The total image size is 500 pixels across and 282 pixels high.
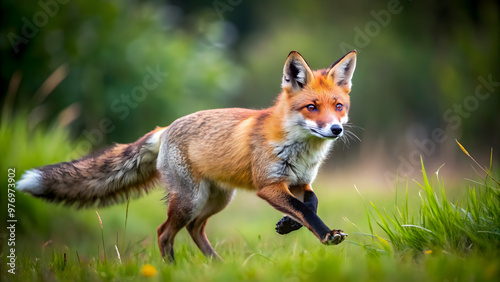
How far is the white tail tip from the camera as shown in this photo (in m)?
5.07

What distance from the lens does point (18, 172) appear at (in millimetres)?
7477

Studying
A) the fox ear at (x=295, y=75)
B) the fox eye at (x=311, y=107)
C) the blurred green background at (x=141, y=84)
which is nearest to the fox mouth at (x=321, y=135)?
the fox eye at (x=311, y=107)

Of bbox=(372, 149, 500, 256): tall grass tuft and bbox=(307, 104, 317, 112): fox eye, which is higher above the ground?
bbox=(307, 104, 317, 112): fox eye

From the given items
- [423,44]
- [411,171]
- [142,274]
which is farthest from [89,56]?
[423,44]

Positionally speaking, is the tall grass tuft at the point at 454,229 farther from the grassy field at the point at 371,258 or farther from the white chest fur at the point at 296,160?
the white chest fur at the point at 296,160

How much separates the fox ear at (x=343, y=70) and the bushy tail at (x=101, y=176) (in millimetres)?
2251

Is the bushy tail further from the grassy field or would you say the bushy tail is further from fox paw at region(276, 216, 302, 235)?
fox paw at region(276, 216, 302, 235)

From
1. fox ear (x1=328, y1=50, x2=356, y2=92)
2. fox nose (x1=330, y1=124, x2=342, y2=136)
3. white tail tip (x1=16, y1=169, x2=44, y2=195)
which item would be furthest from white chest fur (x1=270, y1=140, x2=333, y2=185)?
white tail tip (x1=16, y1=169, x2=44, y2=195)

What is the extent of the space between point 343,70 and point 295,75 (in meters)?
0.54

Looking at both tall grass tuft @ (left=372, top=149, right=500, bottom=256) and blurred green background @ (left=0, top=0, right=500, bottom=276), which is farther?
blurred green background @ (left=0, top=0, right=500, bottom=276)

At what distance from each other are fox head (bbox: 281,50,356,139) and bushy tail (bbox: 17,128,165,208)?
185 cm

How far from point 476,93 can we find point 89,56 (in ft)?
32.6

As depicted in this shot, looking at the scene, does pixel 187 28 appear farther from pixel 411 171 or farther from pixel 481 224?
pixel 481 224

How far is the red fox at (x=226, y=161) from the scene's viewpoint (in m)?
4.79
